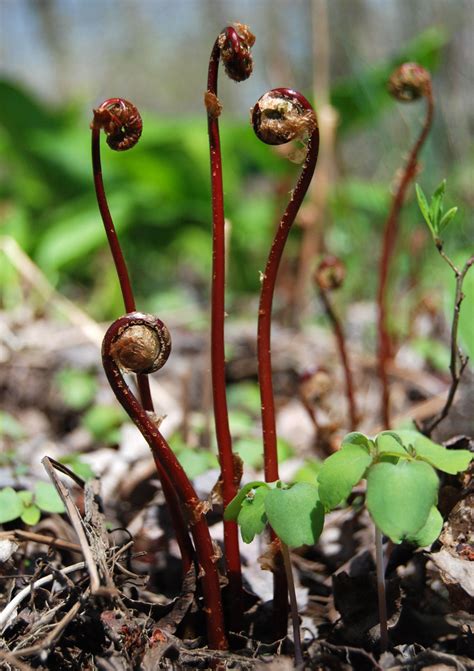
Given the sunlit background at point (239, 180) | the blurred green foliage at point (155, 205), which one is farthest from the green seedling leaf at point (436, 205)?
the blurred green foliage at point (155, 205)

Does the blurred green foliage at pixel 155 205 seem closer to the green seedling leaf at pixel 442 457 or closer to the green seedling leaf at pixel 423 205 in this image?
the green seedling leaf at pixel 423 205

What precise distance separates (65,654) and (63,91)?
A: 10.2m

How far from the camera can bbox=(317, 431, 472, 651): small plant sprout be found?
28.0 inches

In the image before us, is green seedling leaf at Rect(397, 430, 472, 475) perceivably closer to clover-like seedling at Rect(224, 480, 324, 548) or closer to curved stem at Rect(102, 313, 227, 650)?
clover-like seedling at Rect(224, 480, 324, 548)

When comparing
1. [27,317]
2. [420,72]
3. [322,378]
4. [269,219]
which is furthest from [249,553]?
[269,219]

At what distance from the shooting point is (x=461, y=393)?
4.58ft

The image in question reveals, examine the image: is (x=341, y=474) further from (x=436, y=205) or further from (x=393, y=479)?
(x=436, y=205)

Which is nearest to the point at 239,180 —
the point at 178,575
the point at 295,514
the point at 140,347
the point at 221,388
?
the point at 178,575

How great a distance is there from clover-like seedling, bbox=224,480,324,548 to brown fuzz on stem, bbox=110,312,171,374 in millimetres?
205

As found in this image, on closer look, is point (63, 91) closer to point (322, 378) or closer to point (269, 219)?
point (269, 219)

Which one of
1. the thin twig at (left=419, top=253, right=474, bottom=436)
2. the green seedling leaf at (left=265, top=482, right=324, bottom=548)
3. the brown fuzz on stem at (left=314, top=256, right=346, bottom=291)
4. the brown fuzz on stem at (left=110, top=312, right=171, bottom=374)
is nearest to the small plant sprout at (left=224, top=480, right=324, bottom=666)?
the green seedling leaf at (left=265, top=482, right=324, bottom=548)

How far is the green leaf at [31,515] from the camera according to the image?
1111mm

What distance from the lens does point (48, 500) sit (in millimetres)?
1158

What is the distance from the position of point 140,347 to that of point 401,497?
14.5 inches
